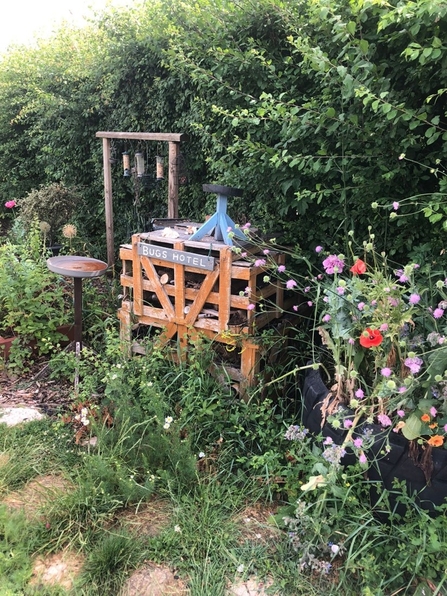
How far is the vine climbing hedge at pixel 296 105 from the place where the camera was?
7.85 ft

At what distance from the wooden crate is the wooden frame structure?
3.08 ft

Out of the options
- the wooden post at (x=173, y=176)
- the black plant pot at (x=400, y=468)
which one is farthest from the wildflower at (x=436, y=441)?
the wooden post at (x=173, y=176)

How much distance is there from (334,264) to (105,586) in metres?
1.77

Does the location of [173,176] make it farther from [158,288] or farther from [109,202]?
[158,288]

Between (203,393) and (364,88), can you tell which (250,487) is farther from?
(364,88)

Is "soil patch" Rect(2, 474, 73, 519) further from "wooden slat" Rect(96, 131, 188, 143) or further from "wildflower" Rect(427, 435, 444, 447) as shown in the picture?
"wooden slat" Rect(96, 131, 188, 143)

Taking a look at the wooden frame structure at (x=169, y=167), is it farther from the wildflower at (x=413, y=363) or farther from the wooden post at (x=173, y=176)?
the wildflower at (x=413, y=363)

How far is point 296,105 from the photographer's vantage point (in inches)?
119

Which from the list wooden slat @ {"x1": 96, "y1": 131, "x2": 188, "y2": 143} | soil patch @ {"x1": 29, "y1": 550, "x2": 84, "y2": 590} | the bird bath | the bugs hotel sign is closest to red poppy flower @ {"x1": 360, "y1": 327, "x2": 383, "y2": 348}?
the bugs hotel sign

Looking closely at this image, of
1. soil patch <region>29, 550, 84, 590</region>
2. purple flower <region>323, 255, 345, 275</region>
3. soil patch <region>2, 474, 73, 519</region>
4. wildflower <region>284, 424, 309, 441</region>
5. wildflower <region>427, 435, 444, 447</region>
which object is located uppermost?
purple flower <region>323, 255, 345, 275</region>

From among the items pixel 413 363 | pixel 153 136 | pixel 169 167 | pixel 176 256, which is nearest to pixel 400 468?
pixel 413 363

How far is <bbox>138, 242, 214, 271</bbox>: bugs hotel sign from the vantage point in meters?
2.90

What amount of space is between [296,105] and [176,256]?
4.06ft

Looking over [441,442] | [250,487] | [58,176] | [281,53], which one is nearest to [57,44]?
[58,176]
